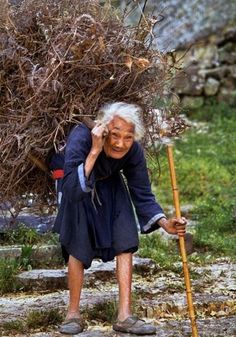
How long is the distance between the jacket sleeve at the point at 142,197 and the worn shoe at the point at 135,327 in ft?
1.61

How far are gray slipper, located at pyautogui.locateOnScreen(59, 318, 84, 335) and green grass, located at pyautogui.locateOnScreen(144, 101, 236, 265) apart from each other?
1071mm

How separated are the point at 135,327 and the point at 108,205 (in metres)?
0.68

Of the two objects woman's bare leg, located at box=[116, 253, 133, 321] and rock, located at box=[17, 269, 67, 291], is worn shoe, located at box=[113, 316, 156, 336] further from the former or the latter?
rock, located at box=[17, 269, 67, 291]

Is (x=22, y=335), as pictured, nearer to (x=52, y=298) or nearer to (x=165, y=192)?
(x=52, y=298)

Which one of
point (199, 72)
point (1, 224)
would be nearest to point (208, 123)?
point (199, 72)

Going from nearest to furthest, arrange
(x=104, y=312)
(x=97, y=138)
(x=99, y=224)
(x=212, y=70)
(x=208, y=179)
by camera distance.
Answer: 1. (x=97, y=138)
2. (x=99, y=224)
3. (x=104, y=312)
4. (x=208, y=179)
5. (x=212, y=70)

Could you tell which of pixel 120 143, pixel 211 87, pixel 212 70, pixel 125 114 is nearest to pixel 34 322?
pixel 120 143

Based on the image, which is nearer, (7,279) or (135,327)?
(135,327)

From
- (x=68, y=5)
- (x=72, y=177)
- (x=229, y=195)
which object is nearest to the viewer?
(x=72, y=177)

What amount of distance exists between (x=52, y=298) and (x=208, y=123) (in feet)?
24.3

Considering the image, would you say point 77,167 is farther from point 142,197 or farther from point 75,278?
point 75,278

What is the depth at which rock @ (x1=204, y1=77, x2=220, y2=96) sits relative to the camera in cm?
1322

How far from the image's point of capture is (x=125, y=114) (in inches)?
176

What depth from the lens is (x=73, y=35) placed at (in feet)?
14.8
